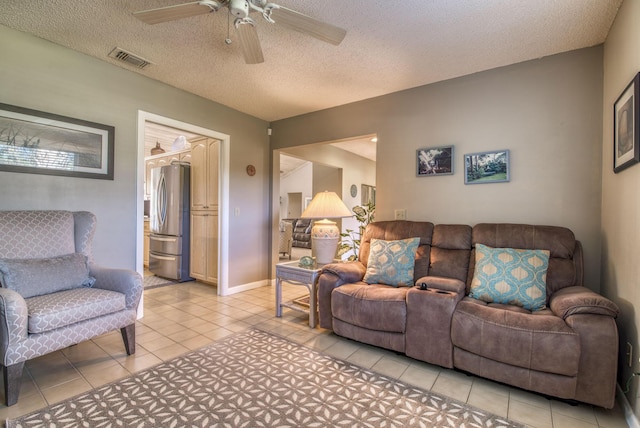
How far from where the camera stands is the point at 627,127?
5.53 ft

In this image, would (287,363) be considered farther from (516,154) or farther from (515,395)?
(516,154)

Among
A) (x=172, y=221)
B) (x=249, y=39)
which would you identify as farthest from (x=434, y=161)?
(x=172, y=221)

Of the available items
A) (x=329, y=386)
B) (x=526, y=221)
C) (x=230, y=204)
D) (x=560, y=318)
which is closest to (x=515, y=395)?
(x=560, y=318)

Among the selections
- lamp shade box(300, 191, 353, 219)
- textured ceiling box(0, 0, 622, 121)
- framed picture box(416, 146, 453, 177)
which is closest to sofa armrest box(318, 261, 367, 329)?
lamp shade box(300, 191, 353, 219)

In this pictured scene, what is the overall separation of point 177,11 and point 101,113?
5.43 ft

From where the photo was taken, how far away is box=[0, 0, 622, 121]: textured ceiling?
1.93m

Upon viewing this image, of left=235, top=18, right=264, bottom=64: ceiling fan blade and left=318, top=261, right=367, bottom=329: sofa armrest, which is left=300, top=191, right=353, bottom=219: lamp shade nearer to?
left=318, top=261, right=367, bottom=329: sofa armrest

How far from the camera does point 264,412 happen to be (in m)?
1.57

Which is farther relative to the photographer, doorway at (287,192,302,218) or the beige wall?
doorway at (287,192,302,218)

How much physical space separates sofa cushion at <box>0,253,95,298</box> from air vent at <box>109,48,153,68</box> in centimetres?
177

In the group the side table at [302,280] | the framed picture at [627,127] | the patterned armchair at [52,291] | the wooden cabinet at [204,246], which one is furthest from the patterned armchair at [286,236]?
the framed picture at [627,127]

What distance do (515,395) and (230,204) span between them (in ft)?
11.3

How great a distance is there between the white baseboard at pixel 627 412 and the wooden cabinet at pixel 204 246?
4100 millimetres

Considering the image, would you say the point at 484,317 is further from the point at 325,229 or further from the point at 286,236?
the point at 286,236
